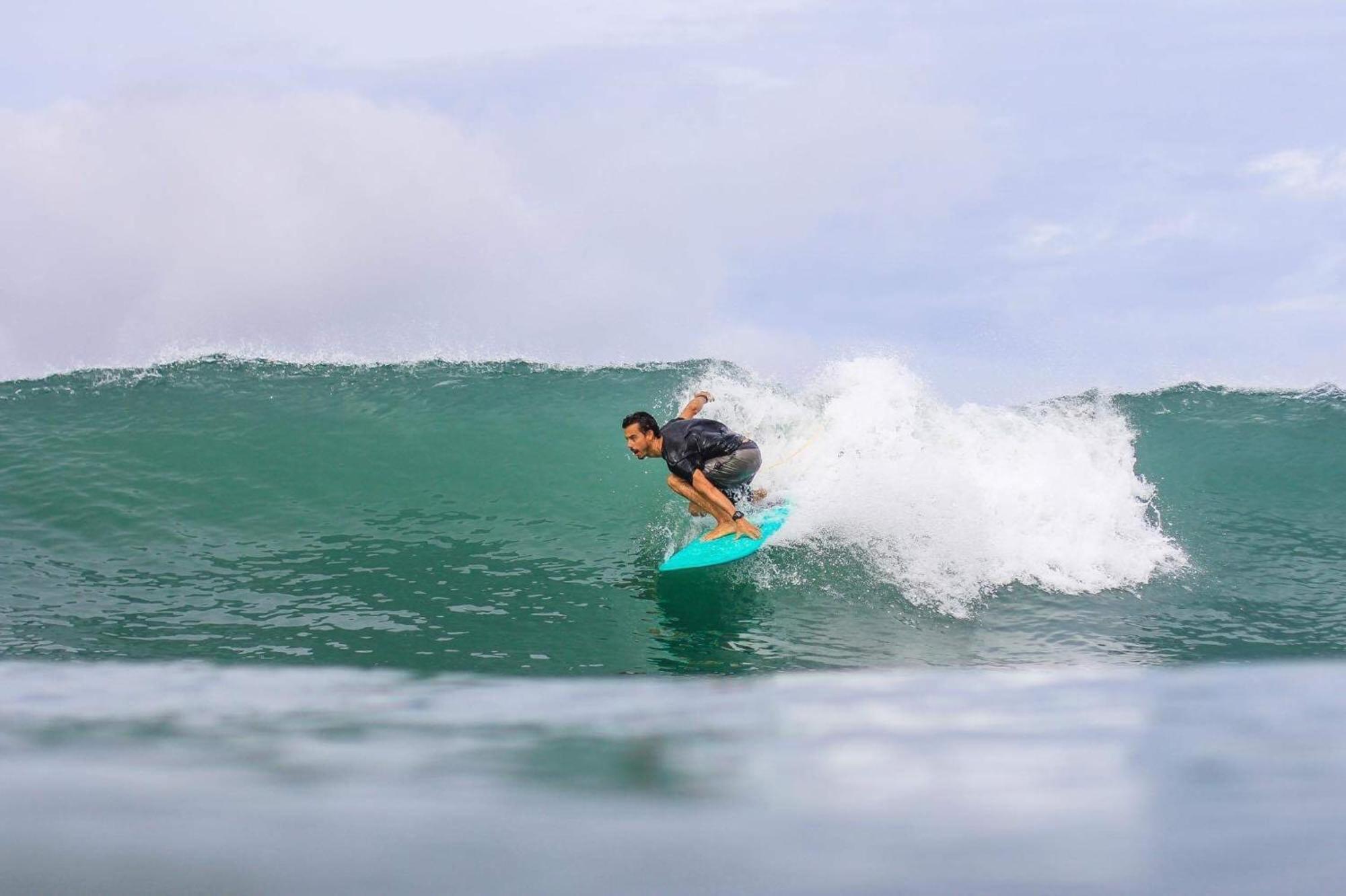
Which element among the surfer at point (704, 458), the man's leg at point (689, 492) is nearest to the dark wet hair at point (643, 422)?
the surfer at point (704, 458)

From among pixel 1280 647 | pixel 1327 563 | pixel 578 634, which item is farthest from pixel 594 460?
pixel 1327 563

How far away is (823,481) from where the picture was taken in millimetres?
7984

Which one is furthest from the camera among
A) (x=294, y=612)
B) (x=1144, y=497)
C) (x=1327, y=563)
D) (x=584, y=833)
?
(x=1144, y=497)

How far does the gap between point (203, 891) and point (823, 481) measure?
6888 mm

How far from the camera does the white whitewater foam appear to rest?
7.36 m

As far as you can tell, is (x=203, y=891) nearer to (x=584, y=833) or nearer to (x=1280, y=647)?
(x=584, y=833)

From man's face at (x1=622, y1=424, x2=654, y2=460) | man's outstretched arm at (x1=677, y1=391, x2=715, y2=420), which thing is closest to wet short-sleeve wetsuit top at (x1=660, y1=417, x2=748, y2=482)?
man's face at (x1=622, y1=424, x2=654, y2=460)

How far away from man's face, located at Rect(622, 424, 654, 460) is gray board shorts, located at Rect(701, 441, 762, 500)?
511 mm

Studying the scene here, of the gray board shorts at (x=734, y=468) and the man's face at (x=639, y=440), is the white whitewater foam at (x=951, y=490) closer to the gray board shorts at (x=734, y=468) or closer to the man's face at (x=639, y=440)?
the gray board shorts at (x=734, y=468)

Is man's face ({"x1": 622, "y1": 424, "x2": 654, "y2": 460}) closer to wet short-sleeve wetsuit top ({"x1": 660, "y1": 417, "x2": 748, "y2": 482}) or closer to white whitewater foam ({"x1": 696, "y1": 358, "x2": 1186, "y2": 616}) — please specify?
wet short-sleeve wetsuit top ({"x1": 660, "y1": 417, "x2": 748, "y2": 482})

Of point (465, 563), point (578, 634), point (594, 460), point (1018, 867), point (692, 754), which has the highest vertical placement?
point (594, 460)

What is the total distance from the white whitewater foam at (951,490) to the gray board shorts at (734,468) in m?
0.53

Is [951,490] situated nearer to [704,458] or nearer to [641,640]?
[704,458]

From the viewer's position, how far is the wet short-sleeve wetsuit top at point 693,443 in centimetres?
720
